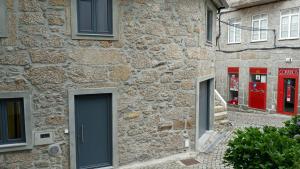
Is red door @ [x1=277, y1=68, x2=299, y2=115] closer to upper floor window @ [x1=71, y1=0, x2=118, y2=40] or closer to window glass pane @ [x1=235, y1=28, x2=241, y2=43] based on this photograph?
window glass pane @ [x1=235, y1=28, x2=241, y2=43]

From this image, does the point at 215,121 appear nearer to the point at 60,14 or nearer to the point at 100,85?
the point at 100,85

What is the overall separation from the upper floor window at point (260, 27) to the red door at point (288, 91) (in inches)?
86.1

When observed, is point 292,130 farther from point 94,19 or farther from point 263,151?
point 94,19

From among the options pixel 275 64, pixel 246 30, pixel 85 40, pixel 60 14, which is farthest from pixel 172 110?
pixel 246 30

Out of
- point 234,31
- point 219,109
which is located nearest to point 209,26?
point 219,109

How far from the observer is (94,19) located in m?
5.41

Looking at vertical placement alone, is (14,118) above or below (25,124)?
above

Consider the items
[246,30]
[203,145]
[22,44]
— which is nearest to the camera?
[22,44]

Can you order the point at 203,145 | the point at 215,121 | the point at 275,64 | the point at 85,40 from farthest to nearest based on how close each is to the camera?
1. the point at 275,64
2. the point at 215,121
3. the point at 203,145
4. the point at 85,40

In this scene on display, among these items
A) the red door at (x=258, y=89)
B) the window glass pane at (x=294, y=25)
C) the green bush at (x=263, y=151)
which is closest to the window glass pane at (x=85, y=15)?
the green bush at (x=263, y=151)

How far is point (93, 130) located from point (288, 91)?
10.8 m

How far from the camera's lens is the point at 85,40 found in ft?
17.5

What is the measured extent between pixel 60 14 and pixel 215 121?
714 centimetres

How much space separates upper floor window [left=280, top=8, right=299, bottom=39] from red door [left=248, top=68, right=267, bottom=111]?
2.09 m
